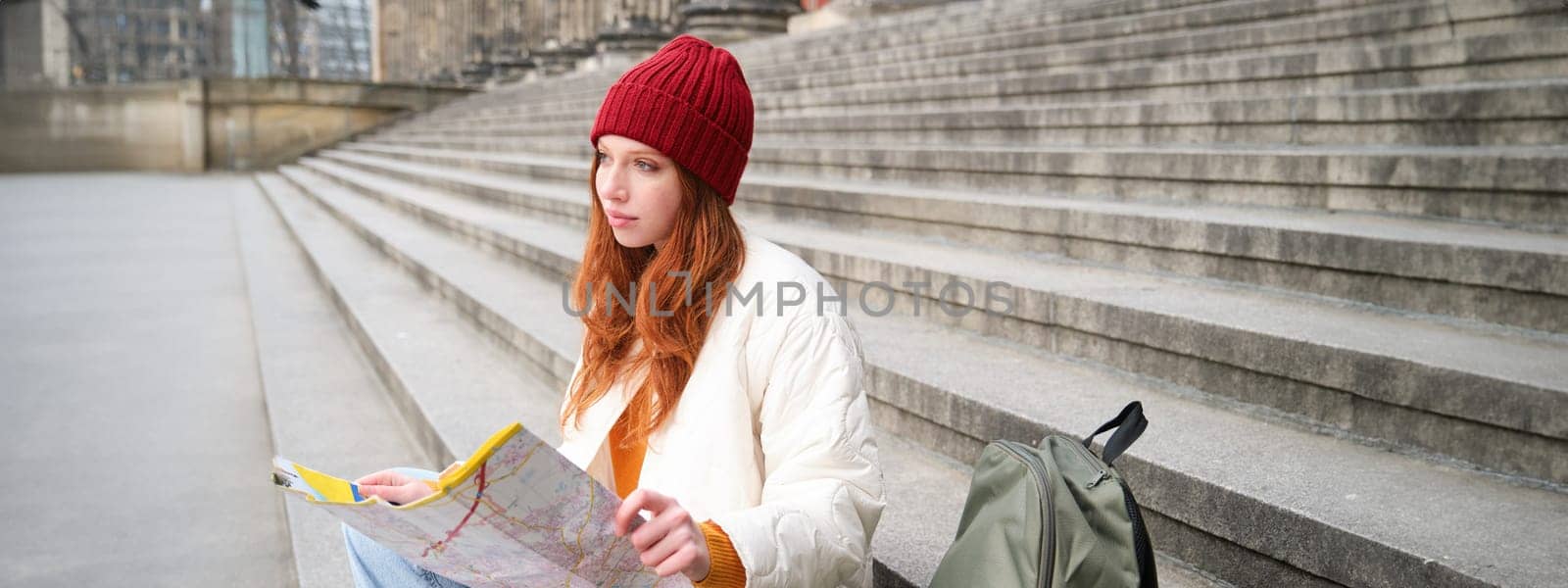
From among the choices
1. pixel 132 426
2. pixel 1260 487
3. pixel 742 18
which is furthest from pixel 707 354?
pixel 742 18

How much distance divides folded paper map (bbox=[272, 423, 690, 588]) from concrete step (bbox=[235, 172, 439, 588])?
1.68 m

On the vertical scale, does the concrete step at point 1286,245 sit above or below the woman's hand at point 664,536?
above

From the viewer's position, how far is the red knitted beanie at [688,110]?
1.55 m

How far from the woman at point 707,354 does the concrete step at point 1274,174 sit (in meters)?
2.48

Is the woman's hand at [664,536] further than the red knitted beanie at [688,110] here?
No

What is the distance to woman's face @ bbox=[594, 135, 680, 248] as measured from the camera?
5.24 feet

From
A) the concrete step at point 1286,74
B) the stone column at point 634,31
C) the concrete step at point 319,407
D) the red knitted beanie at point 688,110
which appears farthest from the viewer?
the stone column at point 634,31

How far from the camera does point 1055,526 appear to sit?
4.42 feet

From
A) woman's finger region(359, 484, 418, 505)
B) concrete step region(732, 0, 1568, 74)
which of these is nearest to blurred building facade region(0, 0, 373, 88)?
concrete step region(732, 0, 1568, 74)

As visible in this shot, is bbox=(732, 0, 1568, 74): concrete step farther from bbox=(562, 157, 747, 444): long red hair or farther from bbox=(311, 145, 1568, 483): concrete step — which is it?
bbox=(562, 157, 747, 444): long red hair

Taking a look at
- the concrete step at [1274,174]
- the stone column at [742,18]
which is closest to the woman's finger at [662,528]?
the concrete step at [1274,174]

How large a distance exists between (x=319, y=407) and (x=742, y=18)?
36.5 ft

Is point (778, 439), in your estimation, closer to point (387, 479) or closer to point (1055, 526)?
point (1055, 526)

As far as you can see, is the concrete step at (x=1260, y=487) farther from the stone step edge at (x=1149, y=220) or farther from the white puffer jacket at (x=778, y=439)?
the white puffer jacket at (x=778, y=439)
